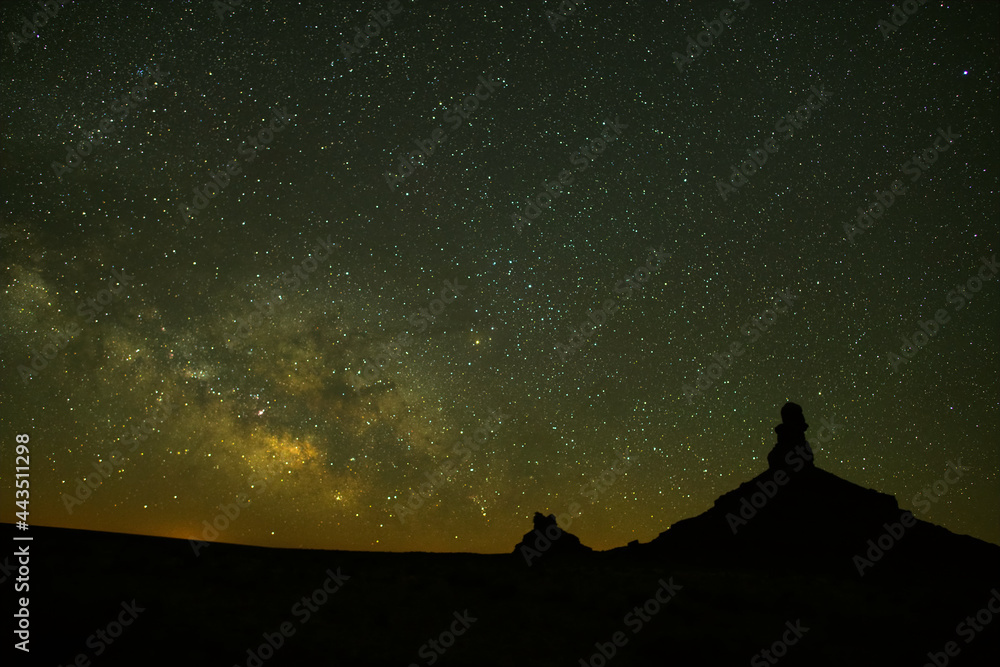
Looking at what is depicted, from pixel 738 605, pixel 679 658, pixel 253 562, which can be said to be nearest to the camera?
pixel 679 658

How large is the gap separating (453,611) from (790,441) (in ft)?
88.9

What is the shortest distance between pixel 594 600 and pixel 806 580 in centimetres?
288

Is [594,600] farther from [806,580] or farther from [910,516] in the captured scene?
[910,516]

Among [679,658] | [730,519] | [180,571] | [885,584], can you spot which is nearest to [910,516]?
[730,519]

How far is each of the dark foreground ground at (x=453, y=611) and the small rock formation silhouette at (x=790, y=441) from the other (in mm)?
22067

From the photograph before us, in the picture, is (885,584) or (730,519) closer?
(885,584)

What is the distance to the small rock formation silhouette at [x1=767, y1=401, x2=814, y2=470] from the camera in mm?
27234

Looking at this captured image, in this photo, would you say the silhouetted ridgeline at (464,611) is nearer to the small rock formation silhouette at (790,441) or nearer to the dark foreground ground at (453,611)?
the dark foreground ground at (453,611)

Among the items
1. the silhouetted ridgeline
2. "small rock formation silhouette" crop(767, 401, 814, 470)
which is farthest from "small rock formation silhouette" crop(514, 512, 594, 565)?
"small rock formation silhouette" crop(767, 401, 814, 470)

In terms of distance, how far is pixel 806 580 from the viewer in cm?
690

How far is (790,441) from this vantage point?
2802 cm

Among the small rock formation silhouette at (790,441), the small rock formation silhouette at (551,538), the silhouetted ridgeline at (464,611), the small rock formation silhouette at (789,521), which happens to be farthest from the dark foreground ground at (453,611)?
the small rock formation silhouette at (790,441)

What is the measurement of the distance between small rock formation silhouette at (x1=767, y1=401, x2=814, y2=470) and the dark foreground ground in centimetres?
2207

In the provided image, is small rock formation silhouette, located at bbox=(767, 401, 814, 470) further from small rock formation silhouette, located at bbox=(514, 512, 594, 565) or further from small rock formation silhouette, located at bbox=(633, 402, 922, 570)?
small rock formation silhouette, located at bbox=(514, 512, 594, 565)
